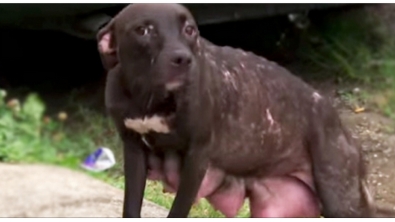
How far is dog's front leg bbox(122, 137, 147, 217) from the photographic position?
335 cm

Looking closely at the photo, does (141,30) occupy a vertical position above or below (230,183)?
above

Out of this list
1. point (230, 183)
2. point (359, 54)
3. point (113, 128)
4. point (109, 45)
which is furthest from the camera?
point (359, 54)

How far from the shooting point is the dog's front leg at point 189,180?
3.24m

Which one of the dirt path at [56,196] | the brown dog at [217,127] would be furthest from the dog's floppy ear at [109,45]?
the dirt path at [56,196]

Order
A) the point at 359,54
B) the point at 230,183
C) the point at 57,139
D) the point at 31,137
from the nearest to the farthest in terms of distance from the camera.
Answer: the point at 230,183 → the point at 31,137 → the point at 57,139 → the point at 359,54

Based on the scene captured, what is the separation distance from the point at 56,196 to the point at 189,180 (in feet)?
2.54

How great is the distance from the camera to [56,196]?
3.86 meters

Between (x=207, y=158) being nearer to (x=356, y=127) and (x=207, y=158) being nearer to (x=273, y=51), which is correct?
(x=356, y=127)

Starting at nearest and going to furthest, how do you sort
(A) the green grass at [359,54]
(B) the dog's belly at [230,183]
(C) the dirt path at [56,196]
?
1. (B) the dog's belly at [230,183]
2. (C) the dirt path at [56,196]
3. (A) the green grass at [359,54]

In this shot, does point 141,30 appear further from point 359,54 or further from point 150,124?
point 359,54

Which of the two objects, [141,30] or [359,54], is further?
[359,54]

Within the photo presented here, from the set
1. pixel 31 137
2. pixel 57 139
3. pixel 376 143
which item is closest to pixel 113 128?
pixel 57 139

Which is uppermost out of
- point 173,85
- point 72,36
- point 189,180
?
point 173,85

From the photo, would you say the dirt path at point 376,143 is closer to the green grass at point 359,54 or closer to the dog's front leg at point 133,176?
the green grass at point 359,54
